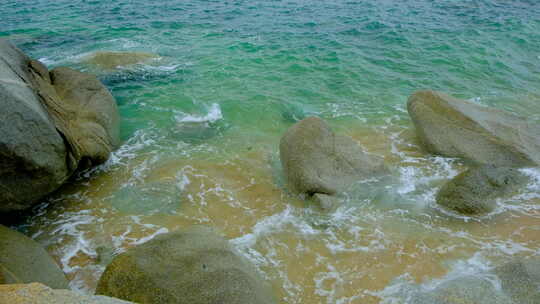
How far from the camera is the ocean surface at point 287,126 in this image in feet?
18.9

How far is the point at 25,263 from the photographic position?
484 cm

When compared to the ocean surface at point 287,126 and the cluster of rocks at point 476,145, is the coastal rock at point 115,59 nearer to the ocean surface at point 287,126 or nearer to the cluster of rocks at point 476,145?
the ocean surface at point 287,126

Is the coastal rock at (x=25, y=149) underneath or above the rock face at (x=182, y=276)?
above

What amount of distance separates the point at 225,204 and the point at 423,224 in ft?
11.5

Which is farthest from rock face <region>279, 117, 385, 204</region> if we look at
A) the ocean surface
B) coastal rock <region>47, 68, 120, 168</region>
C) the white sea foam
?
coastal rock <region>47, 68, 120, 168</region>

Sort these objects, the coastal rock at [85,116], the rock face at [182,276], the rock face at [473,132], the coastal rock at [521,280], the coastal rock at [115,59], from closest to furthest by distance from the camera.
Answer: the rock face at [182,276] < the coastal rock at [521,280] < the coastal rock at [85,116] < the rock face at [473,132] < the coastal rock at [115,59]

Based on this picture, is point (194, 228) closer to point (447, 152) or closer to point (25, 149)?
point (25, 149)

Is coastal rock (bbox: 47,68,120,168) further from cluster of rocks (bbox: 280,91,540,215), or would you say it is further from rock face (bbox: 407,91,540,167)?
rock face (bbox: 407,91,540,167)

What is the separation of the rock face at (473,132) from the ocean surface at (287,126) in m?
0.37

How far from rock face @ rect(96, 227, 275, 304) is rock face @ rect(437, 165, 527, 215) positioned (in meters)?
3.83

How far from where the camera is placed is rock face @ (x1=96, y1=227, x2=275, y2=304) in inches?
169

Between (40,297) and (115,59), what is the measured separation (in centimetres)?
1199

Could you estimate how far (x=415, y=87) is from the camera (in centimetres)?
1214

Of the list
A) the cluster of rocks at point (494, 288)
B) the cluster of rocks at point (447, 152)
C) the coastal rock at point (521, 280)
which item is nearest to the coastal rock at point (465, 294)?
the cluster of rocks at point (494, 288)
